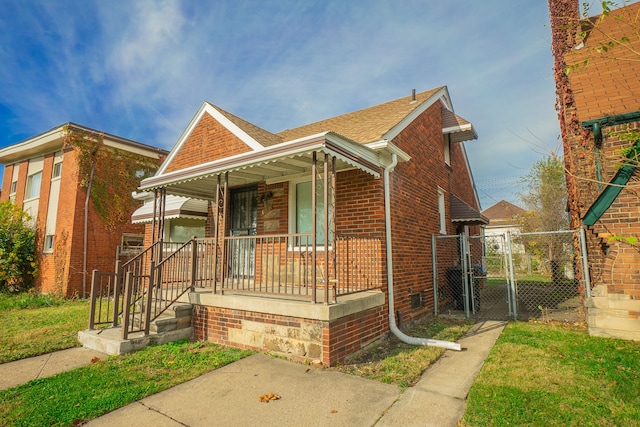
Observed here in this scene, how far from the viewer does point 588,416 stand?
10.3 feet

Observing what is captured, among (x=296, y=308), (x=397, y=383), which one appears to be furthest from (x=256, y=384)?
(x=397, y=383)

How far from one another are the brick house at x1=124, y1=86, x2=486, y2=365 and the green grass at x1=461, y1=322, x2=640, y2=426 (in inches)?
75.9

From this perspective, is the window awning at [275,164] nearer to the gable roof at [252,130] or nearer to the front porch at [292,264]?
the front porch at [292,264]

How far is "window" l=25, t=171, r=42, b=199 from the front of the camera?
15.3 metres

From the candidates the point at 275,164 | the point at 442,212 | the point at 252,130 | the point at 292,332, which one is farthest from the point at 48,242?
the point at 442,212

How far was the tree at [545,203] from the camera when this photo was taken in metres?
17.1

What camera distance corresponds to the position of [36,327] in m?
7.36

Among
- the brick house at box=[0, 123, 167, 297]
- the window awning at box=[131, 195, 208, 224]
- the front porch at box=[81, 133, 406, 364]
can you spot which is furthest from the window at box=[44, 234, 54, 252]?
the front porch at box=[81, 133, 406, 364]

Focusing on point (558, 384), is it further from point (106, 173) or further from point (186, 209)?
point (106, 173)

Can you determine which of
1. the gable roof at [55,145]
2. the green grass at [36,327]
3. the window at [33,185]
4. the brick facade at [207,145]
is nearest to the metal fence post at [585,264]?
the brick facade at [207,145]

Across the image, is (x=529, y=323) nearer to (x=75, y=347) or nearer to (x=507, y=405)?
(x=507, y=405)

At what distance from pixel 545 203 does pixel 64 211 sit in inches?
→ 900

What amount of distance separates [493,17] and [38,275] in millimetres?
17943

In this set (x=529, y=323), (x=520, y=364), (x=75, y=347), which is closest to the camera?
(x=520, y=364)
